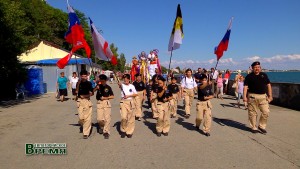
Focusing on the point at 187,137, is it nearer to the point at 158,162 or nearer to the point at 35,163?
the point at 158,162

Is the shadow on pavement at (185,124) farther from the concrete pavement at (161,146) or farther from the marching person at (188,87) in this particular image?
the marching person at (188,87)

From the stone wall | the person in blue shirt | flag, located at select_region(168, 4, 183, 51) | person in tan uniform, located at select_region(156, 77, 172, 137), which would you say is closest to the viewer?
A: person in tan uniform, located at select_region(156, 77, 172, 137)

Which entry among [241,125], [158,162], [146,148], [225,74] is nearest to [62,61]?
[146,148]

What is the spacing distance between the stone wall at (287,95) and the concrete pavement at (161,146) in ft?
11.3

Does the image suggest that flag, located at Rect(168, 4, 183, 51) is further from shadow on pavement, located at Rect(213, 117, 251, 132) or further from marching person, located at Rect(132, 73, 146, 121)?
shadow on pavement, located at Rect(213, 117, 251, 132)

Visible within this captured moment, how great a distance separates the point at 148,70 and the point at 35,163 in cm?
788

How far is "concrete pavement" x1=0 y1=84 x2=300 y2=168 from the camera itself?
5.35 m

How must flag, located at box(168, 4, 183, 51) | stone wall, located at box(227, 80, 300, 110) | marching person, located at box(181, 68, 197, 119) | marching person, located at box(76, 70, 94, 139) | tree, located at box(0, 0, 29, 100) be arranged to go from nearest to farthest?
marching person, located at box(76, 70, 94, 139), flag, located at box(168, 4, 183, 51), marching person, located at box(181, 68, 197, 119), stone wall, located at box(227, 80, 300, 110), tree, located at box(0, 0, 29, 100)

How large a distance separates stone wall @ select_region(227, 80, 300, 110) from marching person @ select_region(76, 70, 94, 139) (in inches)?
378

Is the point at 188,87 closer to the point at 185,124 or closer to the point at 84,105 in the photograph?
the point at 185,124

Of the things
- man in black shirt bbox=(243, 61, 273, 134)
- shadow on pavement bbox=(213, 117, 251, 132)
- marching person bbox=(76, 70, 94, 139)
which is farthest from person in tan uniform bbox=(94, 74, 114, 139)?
man in black shirt bbox=(243, 61, 273, 134)

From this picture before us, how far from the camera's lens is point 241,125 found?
8.99 m

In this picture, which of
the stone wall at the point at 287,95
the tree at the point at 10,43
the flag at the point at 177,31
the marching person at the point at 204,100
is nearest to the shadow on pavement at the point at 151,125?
the marching person at the point at 204,100

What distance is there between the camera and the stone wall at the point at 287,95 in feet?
42.2
